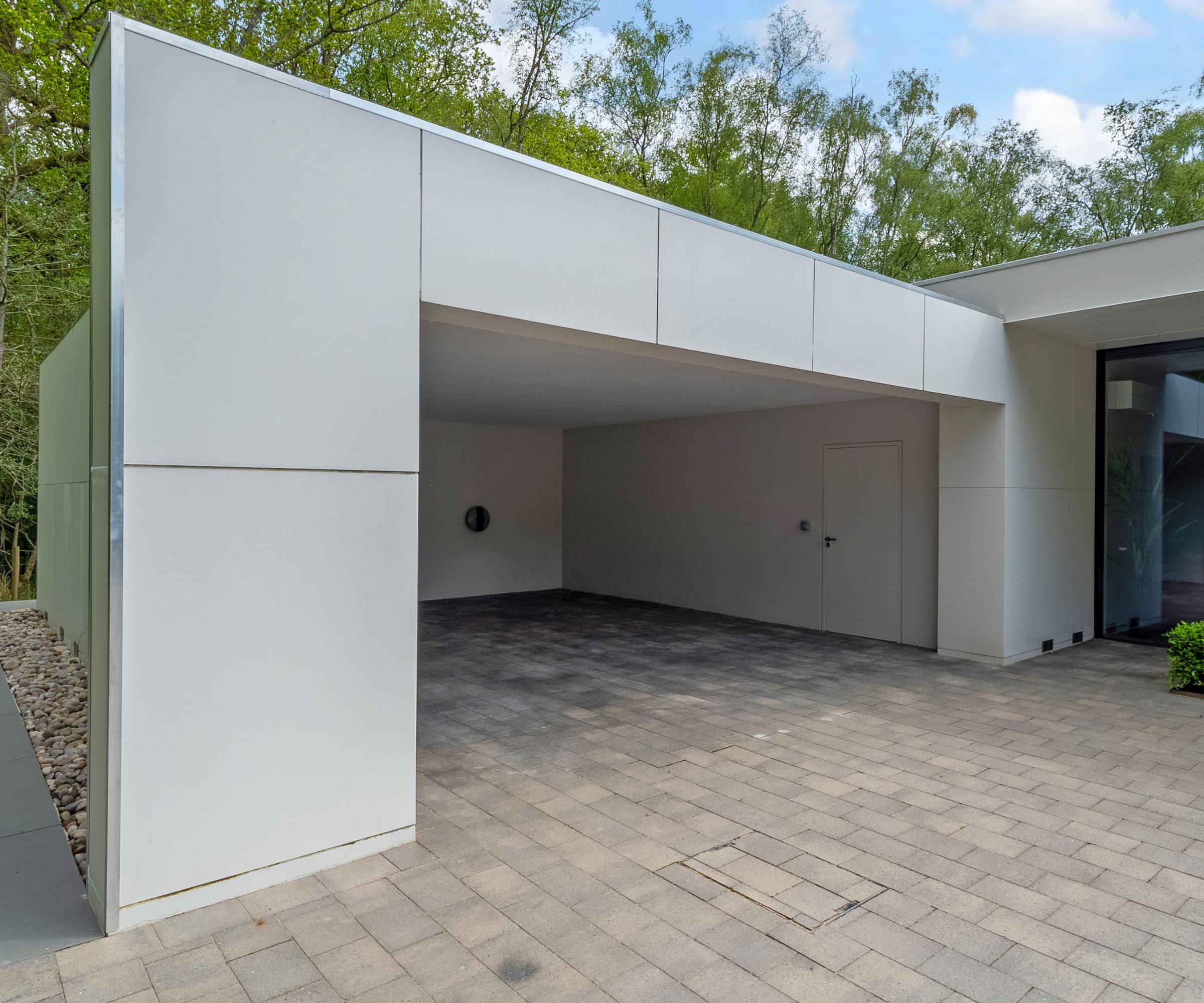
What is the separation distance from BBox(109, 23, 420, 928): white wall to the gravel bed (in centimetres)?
88

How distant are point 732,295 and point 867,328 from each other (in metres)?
1.49

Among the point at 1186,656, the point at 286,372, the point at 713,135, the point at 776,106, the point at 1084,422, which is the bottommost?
the point at 1186,656

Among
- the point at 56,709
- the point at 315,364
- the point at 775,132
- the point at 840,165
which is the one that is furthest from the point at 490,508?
the point at 840,165

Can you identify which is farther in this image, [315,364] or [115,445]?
[315,364]

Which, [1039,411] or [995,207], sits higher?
[995,207]

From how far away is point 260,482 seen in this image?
2756 millimetres

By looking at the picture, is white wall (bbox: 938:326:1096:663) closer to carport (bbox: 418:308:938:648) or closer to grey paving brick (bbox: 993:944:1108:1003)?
carport (bbox: 418:308:938:648)

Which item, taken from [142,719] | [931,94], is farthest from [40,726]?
[931,94]

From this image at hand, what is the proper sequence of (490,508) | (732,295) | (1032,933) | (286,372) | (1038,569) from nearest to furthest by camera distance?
1. (1032,933)
2. (286,372)
3. (732,295)
4. (1038,569)
5. (490,508)

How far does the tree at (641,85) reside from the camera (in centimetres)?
1530

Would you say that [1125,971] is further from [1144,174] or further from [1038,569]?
[1144,174]

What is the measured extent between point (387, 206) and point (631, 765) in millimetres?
2992

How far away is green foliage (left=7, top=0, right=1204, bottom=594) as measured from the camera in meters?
14.2

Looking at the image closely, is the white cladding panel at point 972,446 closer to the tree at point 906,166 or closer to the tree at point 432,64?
the tree at point 906,166
